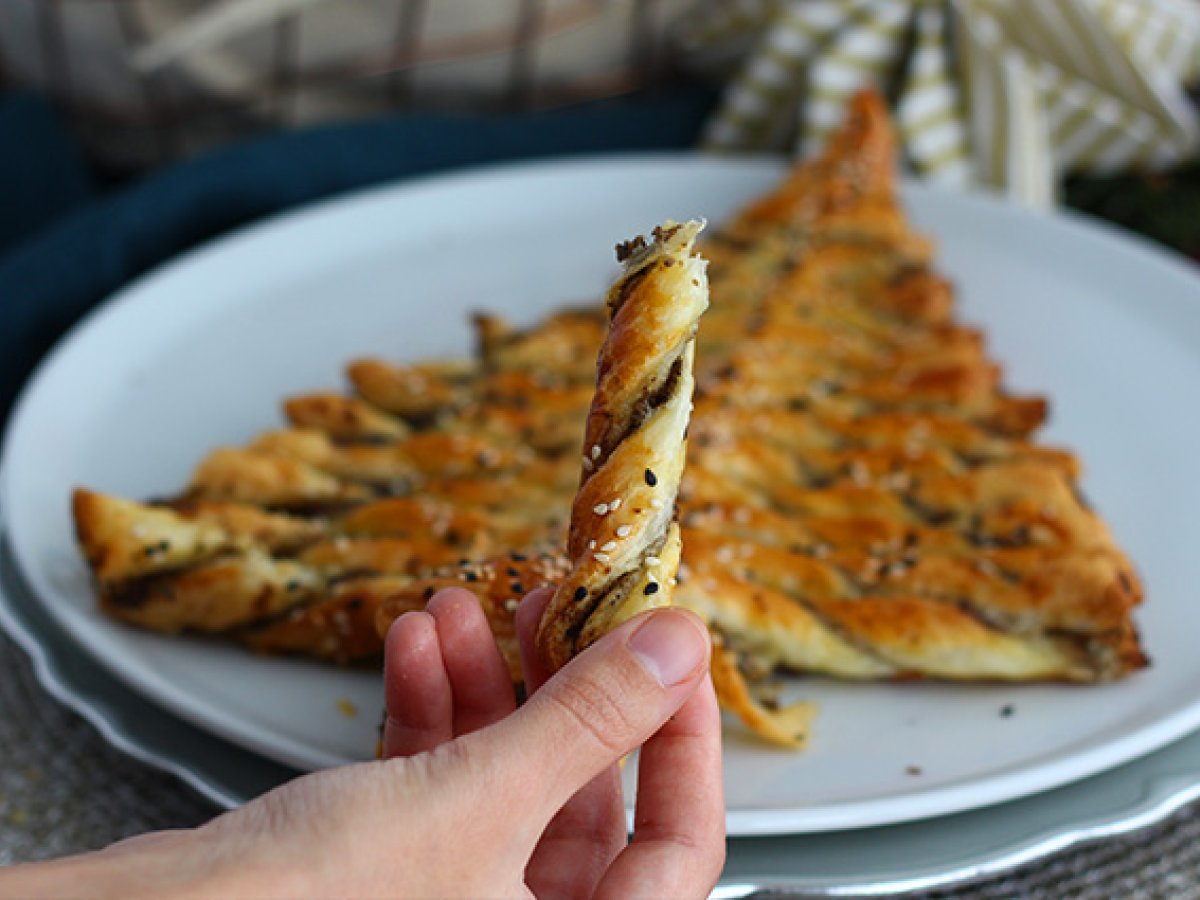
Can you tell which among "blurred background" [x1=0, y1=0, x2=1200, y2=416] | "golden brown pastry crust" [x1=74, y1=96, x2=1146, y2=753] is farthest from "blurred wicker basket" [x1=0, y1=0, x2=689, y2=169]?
"golden brown pastry crust" [x1=74, y1=96, x2=1146, y2=753]

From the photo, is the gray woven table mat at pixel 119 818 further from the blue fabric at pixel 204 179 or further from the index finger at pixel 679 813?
the blue fabric at pixel 204 179

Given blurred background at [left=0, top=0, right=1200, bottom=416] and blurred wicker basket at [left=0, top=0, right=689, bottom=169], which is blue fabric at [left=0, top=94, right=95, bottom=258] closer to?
blurred background at [left=0, top=0, right=1200, bottom=416]

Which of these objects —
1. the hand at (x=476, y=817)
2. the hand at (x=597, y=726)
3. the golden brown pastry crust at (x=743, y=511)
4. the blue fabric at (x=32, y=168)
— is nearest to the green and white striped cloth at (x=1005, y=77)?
the golden brown pastry crust at (x=743, y=511)

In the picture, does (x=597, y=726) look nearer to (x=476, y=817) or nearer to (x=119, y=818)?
(x=476, y=817)

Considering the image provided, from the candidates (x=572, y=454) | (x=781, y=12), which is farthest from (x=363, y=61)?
(x=572, y=454)

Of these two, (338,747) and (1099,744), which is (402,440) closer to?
(338,747)

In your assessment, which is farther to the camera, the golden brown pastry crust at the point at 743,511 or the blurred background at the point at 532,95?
the blurred background at the point at 532,95
